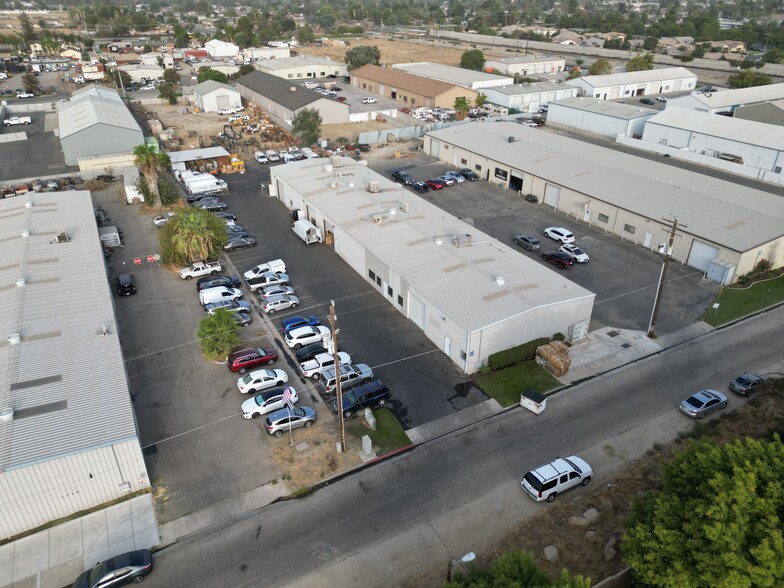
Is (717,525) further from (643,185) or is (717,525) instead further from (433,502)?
(643,185)

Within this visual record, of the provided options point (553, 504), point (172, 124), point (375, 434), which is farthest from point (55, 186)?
point (553, 504)

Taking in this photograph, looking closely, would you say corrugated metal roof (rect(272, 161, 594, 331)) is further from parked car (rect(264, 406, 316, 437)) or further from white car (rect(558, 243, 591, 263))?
parked car (rect(264, 406, 316, 437))

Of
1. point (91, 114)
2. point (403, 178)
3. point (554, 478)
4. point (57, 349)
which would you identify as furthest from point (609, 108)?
point (57, 349)

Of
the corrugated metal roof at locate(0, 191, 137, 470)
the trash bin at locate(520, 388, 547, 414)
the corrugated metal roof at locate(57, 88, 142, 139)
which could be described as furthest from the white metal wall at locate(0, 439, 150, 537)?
the corrugated metal roof at locate(57, 88, 142, 139)

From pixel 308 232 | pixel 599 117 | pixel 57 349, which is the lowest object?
pixel 308 232

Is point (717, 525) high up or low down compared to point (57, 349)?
up

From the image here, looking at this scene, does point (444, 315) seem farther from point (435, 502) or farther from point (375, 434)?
point (435, 502)
